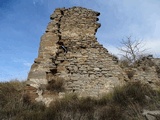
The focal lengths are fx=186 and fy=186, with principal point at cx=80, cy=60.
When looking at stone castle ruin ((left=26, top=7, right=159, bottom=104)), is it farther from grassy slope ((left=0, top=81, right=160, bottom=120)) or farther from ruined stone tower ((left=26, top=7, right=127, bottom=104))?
grassy slope ((left=0, top=81, right=160, bottom=120))

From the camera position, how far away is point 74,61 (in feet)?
22.4

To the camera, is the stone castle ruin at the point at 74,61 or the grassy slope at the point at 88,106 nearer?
the grassy slope at the point at 88,106

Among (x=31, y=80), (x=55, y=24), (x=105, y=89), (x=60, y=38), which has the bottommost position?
(x=105, y=89)

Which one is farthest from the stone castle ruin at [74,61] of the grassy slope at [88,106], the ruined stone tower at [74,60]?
the grassy slope at [88,106]

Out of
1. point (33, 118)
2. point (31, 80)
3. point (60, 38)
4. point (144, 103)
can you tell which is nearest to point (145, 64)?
point (144, 103)

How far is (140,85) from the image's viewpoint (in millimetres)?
A: 5953

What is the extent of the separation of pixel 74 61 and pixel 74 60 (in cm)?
5

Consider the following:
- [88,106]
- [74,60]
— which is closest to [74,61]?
[74,60]

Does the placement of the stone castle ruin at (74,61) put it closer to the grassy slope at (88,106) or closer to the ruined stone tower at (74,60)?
the ruined stone tower at (74,60)

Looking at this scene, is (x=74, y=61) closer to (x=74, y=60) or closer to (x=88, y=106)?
(x=74, y=60)

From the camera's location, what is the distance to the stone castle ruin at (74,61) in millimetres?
6219

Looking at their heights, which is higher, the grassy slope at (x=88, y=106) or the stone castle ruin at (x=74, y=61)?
the stone castle ruin at (x=74, y=61)

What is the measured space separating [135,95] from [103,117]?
1.46 meters

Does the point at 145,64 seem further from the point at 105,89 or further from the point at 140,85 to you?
the point at 105,89
